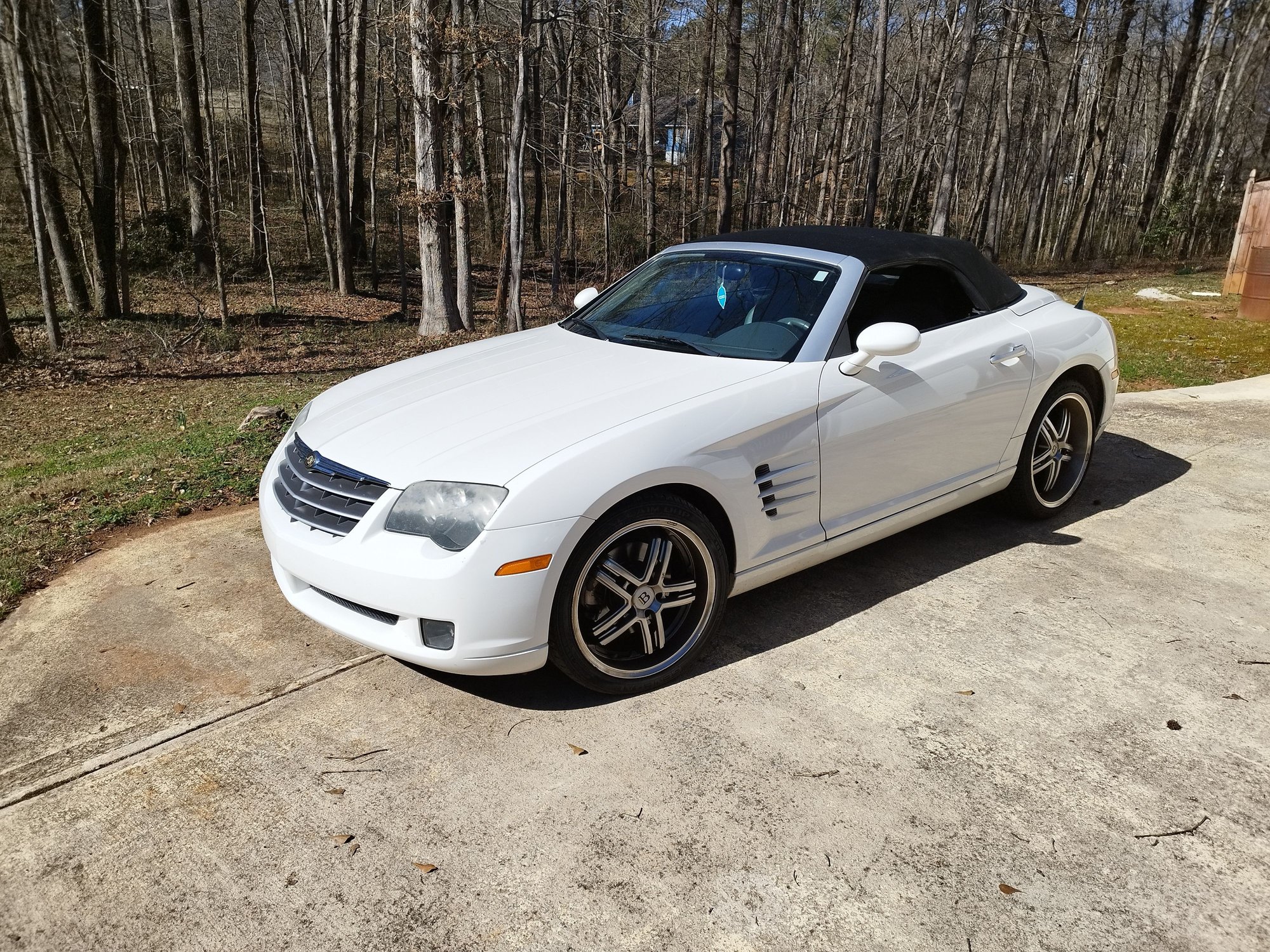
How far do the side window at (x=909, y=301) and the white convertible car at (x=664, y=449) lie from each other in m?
0.01

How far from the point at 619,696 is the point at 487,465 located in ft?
3.25

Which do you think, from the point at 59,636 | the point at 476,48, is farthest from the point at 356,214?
the point at 59,636

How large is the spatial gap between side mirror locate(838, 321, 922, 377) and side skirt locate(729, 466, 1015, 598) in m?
0.71

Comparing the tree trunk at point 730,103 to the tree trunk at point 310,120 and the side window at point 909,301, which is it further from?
the side window at point 909,301

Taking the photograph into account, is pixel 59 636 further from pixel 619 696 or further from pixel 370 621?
pixel 619 696

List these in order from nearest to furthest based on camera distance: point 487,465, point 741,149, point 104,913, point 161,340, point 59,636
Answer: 1. point 104,913
2. point 487,465
3. point 59,636
4. point 161,340
5. point 741,149

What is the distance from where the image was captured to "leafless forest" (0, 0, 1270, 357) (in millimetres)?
13781

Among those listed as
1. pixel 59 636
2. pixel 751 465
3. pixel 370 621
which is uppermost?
pixel 751 465

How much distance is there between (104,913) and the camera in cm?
235

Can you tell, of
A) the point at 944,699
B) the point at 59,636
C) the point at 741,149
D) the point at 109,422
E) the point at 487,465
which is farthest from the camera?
the point at 741,149

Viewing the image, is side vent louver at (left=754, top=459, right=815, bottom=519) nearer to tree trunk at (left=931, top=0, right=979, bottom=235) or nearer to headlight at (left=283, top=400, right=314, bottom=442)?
headlight at (left=283, top=400, right=314, bottom=442)

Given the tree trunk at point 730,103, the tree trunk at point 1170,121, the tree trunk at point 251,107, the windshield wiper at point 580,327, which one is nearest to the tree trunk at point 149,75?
the tree trunk at point 251,107

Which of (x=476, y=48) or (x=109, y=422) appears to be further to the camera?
(x=476, y=48)

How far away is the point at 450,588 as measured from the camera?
113 inches
